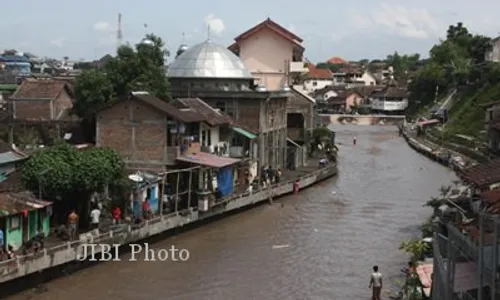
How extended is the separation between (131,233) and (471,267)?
1369 cm

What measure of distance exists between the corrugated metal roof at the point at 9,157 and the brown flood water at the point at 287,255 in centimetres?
501

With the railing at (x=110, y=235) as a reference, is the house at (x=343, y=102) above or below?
above

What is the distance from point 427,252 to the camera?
22.3m

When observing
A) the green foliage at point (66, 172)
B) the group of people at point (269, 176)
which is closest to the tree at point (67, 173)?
the green foliage at point (66, 172)

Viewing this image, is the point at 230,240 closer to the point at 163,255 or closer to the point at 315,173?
the point at 163,255

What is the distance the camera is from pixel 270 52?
60625 mm

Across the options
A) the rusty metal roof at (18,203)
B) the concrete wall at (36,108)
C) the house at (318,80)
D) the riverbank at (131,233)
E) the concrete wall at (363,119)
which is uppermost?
the house at (318,80)

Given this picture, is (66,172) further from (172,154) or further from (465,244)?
(465,244)

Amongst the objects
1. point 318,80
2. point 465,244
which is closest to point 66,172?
point 465,244

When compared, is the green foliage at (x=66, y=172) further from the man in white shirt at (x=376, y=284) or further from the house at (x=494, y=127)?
the house at (x=494, y=127)

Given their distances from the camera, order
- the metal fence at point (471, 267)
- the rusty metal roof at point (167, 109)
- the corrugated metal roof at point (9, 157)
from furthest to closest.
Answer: the rusty metal roof at point (167, 109) → the corrugated metal roof at point (9, 157) → the metal fence at point (471, 267)

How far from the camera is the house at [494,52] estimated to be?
8344 cm

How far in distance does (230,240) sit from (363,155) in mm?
36891

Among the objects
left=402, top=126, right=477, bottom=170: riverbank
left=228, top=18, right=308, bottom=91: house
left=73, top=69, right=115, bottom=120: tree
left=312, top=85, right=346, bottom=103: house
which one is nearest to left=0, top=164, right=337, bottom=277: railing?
left=73, top=69, right=115, bottom=120: tree
